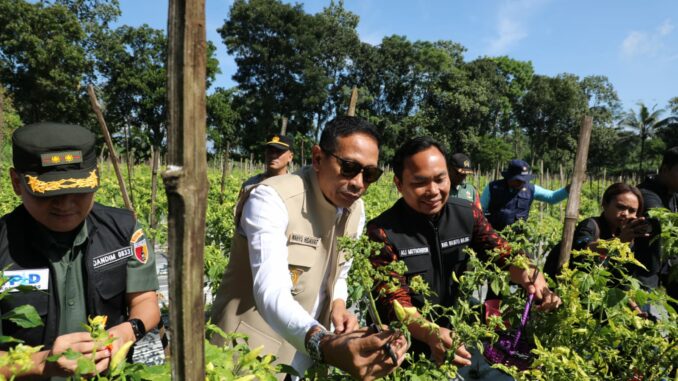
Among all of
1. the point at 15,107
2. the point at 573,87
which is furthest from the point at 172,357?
the point at 573,87

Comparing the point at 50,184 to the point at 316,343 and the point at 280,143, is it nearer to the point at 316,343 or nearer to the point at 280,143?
the point at 316,343

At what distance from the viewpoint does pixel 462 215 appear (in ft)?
7.67

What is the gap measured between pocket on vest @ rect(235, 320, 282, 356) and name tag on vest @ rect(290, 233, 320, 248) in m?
0.40

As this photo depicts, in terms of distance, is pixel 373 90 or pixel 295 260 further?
pixel 373 90

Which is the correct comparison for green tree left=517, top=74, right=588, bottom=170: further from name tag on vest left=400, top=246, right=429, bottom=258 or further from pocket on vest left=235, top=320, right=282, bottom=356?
pocket on vest left=235, top=320, right=282, bottom=356

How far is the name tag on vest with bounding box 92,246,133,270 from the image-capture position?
159 cm

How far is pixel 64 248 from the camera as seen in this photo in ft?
5.03

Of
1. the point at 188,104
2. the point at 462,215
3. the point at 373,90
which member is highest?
the point at 373,90

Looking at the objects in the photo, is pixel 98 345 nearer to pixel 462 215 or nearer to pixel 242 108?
pixel 462 215

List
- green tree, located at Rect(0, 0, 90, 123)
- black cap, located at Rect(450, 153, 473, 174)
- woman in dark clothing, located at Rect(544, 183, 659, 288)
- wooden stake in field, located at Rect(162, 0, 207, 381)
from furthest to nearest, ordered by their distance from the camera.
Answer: green tree, located at Rect(0, 0, 90, 123) → black cap, located at Rect(450, 153, 473, 174) → woman in dark clothing, located at Rect(544, 183, 659, 288) → wooden stake in field, located at Rect(162, 0, 207, 381)

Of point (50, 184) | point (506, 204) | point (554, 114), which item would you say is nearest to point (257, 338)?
point (50, 184)

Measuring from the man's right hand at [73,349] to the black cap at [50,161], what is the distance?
53 centimetres

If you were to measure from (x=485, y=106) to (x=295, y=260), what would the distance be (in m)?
37.5

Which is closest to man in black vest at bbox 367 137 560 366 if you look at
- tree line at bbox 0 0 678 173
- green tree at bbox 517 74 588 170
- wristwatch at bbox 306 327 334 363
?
wristwatch at bbox 306 327 334 363
